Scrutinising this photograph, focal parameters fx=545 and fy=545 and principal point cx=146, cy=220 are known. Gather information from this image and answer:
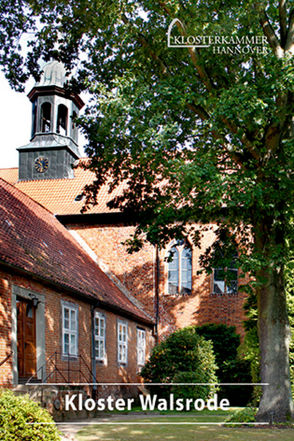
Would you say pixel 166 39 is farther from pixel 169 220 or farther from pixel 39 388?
pixel 39 388

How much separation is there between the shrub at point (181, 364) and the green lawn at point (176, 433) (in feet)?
23.6

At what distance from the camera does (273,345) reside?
13.0m

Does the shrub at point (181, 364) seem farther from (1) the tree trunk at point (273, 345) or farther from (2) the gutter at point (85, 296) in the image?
(1) the tree trunk at point (273, 345)

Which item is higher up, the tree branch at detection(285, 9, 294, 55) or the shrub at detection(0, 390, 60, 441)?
the tree branch at detection(285, 9, 294, 55)

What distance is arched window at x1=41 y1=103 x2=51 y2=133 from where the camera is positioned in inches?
1137

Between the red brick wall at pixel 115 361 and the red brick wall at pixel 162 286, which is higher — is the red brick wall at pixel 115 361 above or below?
below

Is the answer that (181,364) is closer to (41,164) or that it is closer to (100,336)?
(100,336)

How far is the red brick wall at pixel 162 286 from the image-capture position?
24500mm

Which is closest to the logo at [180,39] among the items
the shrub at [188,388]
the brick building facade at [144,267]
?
the brick building facade at [144,267]

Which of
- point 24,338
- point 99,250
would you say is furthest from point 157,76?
point 99,250

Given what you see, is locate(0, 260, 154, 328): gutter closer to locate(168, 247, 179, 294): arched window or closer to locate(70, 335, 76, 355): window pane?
locate(70, 335, 76, 355): window pane

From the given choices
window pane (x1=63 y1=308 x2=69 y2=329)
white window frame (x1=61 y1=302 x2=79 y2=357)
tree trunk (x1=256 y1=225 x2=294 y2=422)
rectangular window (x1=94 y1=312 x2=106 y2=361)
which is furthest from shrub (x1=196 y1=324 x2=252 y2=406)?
tree trunk (x1=256 y1=225 x2=294 y2=422)

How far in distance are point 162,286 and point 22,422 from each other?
18.2 m

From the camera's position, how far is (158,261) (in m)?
25.6
